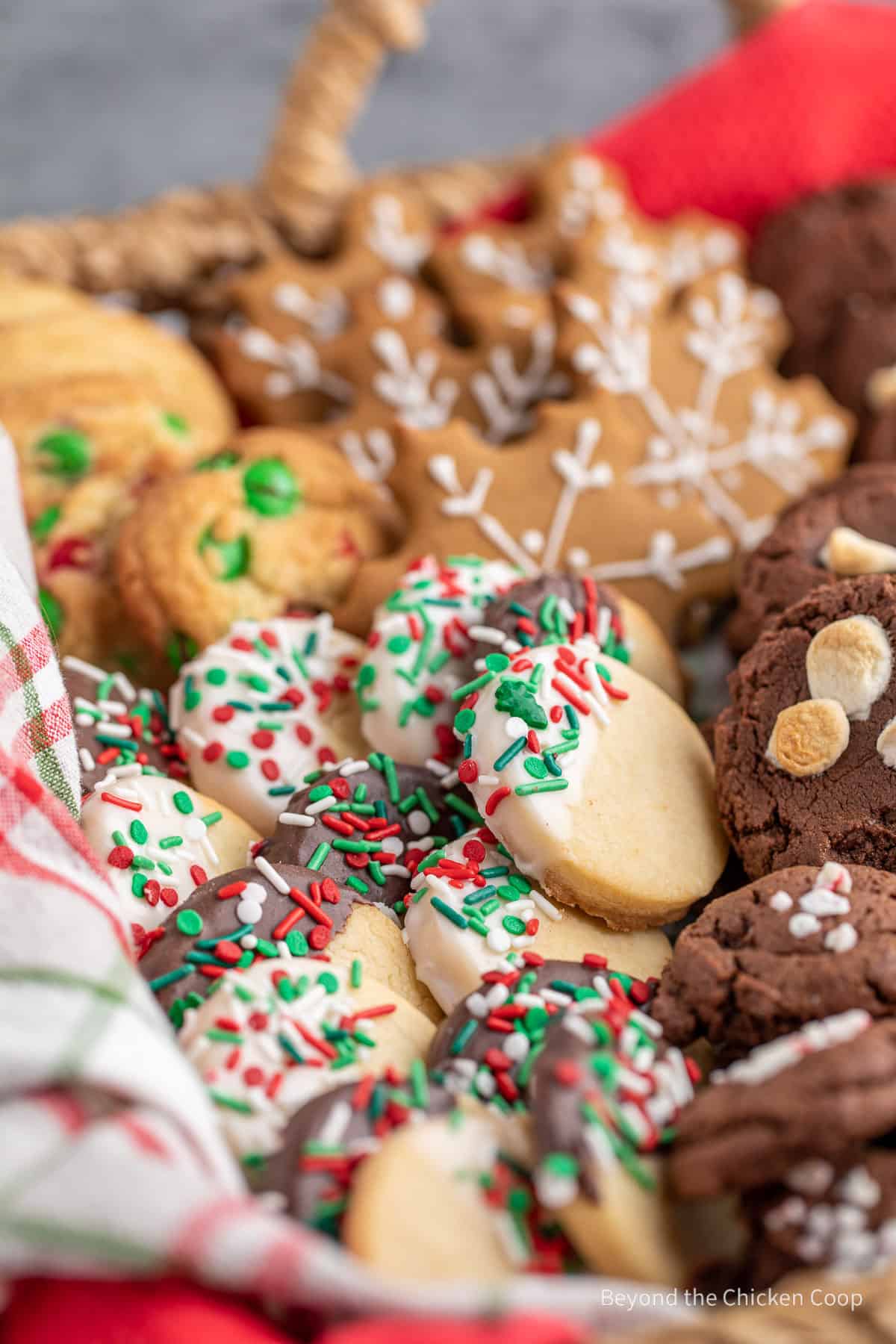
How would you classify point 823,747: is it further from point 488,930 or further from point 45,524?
point 45,524

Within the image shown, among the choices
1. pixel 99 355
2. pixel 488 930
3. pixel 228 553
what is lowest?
pixel 488 930

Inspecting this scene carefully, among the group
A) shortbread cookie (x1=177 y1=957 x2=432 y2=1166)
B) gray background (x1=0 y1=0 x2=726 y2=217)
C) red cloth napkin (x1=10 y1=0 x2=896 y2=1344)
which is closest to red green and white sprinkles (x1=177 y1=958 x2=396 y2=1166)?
shortbread cookie (x1=177 y1=957 x2=432 y2=1166)

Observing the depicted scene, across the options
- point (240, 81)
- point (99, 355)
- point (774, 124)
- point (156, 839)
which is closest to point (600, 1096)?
point (156, 839)

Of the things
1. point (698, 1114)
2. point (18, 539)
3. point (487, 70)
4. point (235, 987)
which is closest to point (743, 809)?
point (698, 1114)

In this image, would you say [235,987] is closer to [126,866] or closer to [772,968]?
[126,866]

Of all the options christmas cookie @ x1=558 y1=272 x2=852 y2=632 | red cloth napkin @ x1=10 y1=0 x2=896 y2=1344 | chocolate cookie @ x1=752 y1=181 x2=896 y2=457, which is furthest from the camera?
red cloth napkin @ x1=10 y1=0 x2=896 y2=1344

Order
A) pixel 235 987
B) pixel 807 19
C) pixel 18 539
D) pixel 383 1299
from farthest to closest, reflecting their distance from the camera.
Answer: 1. pixel 807 19
2. pixel 18 539
3. pixel 235 987
4. pixel 383 1299

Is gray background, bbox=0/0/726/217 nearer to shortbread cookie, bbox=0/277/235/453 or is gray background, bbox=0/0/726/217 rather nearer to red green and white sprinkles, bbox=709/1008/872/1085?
shortbread cookie, bbox=0/277/235/453
